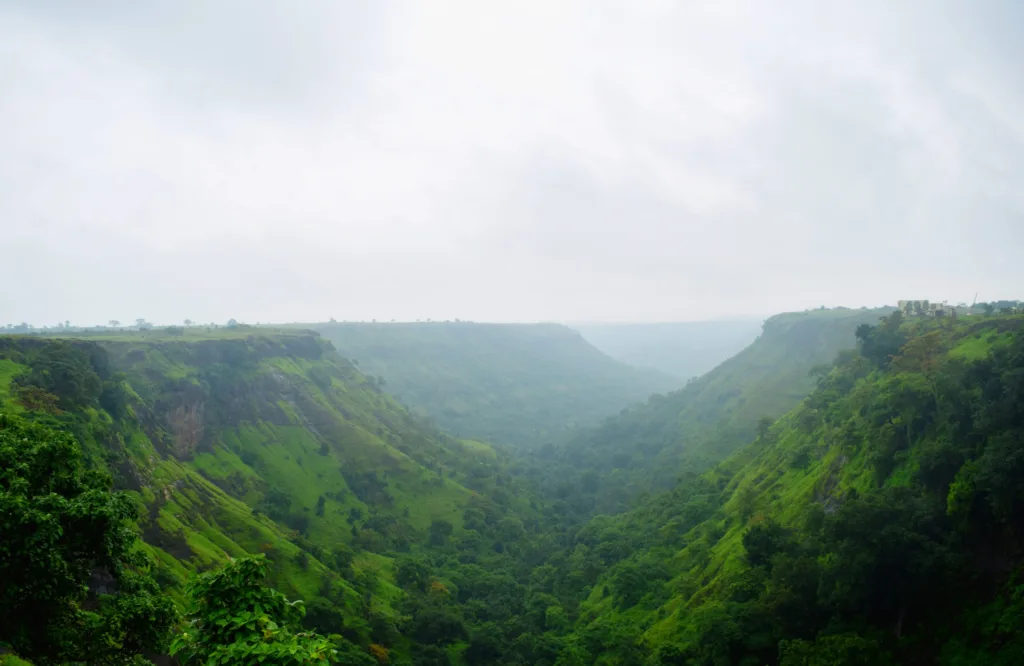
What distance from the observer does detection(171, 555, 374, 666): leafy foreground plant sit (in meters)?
12.6

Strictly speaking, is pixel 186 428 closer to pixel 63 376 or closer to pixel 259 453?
pixel 259 453

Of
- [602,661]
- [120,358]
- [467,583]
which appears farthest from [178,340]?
[602,661]

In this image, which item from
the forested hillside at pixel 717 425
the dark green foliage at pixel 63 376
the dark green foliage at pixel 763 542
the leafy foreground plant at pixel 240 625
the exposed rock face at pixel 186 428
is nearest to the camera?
the leafy foreground plant at pixel 240 625

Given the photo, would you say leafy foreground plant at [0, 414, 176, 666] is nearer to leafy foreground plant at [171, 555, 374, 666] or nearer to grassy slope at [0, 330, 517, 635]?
leafy foreground plant at [171, 555, 374, 666]

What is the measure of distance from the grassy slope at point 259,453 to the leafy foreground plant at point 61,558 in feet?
114

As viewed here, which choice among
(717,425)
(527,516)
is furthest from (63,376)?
(717,425)

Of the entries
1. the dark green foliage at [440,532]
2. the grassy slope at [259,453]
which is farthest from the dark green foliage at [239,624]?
the dark green foliage at [440,532]

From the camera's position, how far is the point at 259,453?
118m

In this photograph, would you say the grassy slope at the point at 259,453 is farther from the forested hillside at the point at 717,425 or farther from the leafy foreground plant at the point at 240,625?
the leafy foreground plant at the point at 240,625

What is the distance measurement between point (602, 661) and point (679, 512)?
4659 centimetres

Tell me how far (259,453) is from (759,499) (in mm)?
99632

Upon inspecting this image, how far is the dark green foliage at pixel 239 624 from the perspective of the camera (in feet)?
41.3

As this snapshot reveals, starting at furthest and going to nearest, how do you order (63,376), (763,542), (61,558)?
(63,376) < (763,542) < (61,558)

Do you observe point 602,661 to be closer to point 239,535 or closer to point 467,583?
point 467,583
